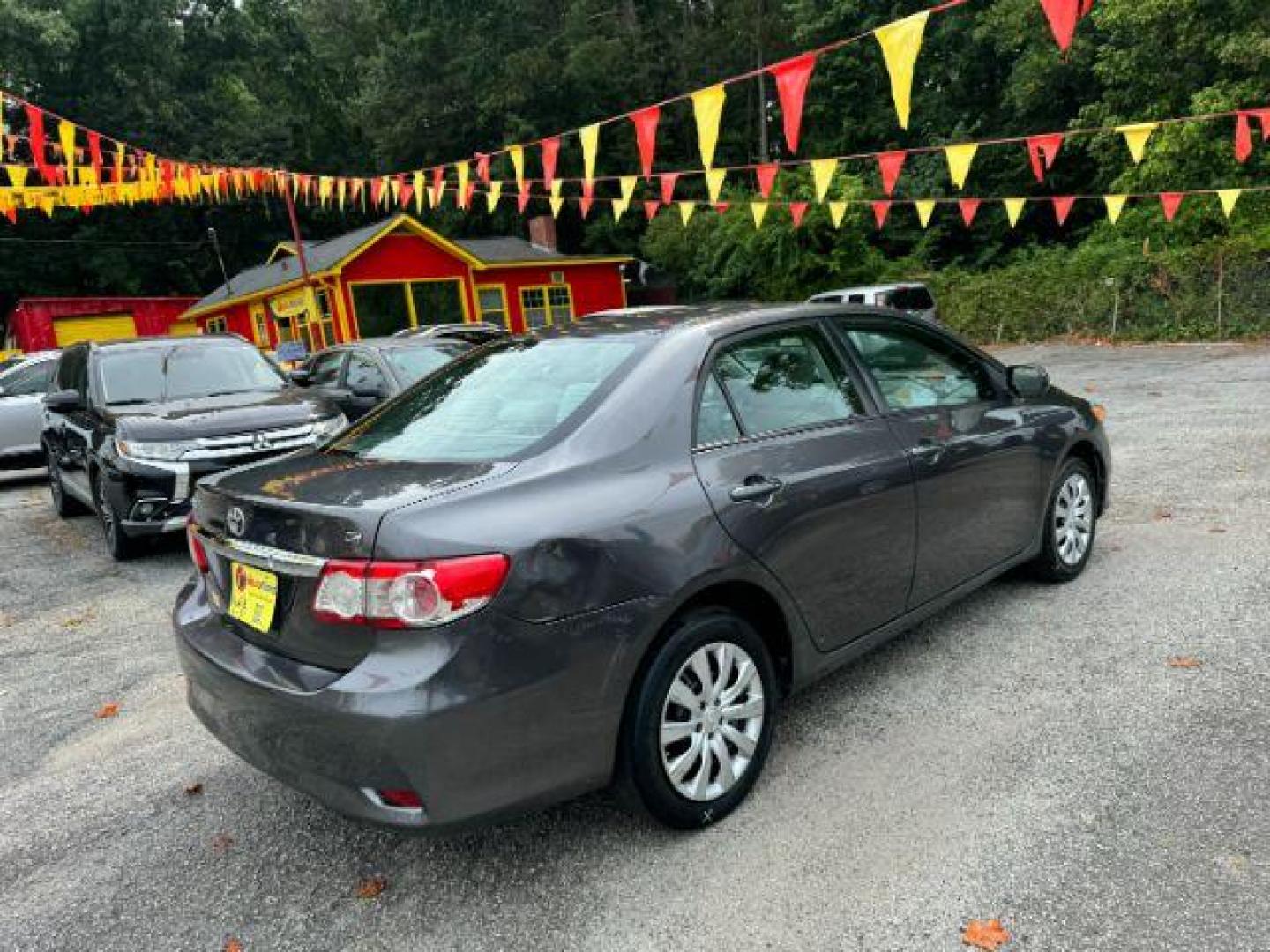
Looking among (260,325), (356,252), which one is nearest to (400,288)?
(356,252)

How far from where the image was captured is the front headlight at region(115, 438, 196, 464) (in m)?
5.97

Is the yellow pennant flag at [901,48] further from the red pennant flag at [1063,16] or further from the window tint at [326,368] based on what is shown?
the window tint at [326,368]

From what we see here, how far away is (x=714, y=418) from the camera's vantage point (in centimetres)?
287

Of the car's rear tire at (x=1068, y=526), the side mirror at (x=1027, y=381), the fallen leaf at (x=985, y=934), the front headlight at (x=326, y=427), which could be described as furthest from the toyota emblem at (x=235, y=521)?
the front headlight at (x=326, y=427)

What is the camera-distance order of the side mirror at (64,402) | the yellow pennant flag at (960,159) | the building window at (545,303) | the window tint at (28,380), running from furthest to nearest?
the building window at (545,303) → the window tint at (28,380) → the yellow pennant flag at (960,159) → the side mirror at (64,402)

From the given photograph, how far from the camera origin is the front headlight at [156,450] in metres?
5.97

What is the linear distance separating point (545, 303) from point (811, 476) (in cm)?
2779

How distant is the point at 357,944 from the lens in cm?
230

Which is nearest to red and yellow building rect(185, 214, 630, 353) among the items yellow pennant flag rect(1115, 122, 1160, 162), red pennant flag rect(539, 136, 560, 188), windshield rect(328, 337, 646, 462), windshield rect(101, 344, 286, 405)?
red pennant flag rect(539, 136, 560, 188)

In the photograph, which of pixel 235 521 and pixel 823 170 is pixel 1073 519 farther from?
pixel 823 170

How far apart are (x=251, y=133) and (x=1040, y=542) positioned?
153 feet

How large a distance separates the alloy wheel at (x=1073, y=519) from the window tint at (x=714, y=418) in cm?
218

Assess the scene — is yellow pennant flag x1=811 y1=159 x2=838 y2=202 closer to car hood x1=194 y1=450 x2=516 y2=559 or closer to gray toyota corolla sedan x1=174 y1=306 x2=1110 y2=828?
gray toyota corolla sedan x1=174 y1=306 x2=1110 y2=828

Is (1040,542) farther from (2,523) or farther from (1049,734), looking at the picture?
(2,523)
